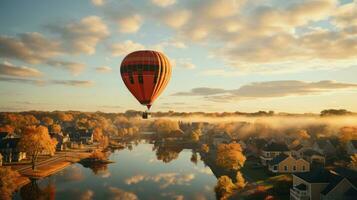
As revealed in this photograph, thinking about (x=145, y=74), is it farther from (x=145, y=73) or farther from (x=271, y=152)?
(x=271, y=152)

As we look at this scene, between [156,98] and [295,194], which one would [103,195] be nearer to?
[156,98]

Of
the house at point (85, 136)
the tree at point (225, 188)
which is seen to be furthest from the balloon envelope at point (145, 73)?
the house at point (85, 136)

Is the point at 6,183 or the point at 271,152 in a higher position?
the point at 271,152

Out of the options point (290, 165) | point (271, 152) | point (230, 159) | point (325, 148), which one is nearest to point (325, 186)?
point (290, 165)

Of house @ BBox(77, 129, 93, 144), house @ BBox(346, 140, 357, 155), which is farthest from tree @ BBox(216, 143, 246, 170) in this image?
house @ BBox(77, 129, 93, 144)

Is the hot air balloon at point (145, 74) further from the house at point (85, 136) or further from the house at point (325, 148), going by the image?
the house at point (85, 136)

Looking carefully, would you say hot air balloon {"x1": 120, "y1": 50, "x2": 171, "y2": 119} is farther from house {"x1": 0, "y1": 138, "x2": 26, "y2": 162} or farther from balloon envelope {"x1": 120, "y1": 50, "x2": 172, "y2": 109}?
house {"x1": 0, "y1": 138, "x2": 26, "y2": 162}

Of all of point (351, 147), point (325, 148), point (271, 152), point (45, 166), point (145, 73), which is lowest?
point (45, 166)
